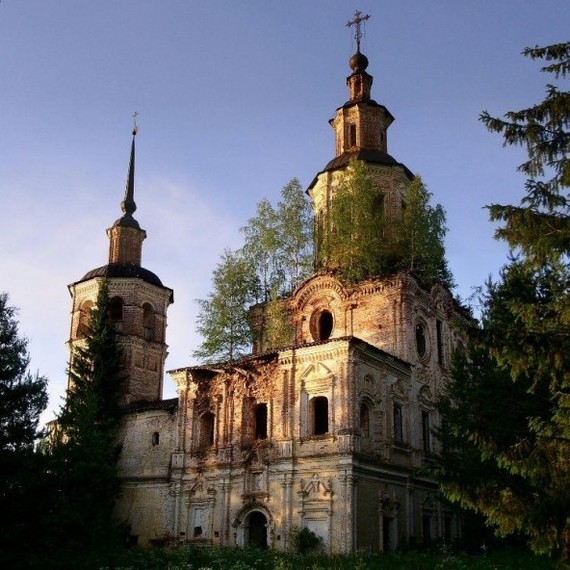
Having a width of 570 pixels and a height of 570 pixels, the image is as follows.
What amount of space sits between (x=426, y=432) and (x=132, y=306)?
13722mm

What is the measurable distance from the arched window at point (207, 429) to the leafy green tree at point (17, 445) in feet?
23.5

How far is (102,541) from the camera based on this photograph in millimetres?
22469

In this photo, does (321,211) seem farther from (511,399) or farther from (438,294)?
(511,399)

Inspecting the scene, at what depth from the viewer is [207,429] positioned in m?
27.0

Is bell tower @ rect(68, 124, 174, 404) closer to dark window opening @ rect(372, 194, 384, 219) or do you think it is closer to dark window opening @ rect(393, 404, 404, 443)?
dark window opening @ rect(372, 194, 384, 219)

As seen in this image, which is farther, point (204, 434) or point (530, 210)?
point (204, 434)

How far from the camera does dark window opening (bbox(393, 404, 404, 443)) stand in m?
25.0

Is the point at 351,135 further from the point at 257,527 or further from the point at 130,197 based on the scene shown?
the point at 257,527

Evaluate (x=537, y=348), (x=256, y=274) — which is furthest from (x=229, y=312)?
(x=537, y=348)

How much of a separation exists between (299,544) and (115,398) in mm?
11344

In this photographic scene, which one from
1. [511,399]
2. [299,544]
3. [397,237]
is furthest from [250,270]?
[511,399]

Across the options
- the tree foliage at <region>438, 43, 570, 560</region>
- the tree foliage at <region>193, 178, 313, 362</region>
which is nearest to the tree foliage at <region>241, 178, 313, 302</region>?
the tree foliage at <region>193, 178, 313, 362</region>

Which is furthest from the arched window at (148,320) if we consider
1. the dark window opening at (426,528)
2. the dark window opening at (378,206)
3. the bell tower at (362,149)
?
the dark window opening at (426,528)

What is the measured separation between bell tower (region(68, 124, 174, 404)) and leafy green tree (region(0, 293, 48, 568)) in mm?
9781
